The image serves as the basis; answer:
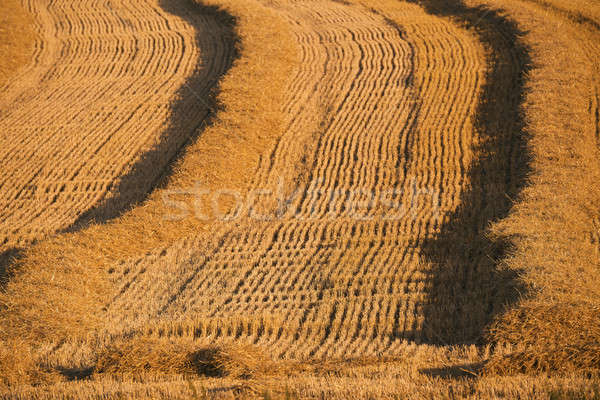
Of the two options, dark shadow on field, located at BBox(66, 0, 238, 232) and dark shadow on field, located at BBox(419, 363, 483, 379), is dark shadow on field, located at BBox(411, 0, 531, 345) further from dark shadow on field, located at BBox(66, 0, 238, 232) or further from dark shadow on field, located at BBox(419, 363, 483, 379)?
dark shadow on field, located at BBox(66, 0, 238, 232)

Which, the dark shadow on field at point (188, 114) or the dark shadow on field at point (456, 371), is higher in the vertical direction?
the dark shadow on field at point (456, 371)

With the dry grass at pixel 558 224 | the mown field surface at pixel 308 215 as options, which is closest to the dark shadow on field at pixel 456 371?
the mown field surface at pixel 308 215

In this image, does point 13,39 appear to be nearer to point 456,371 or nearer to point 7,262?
point 7,262

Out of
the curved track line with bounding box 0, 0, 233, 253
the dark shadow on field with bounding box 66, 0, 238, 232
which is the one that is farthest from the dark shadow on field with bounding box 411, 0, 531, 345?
the curved track line with bounding box 0, 0, 233, 253

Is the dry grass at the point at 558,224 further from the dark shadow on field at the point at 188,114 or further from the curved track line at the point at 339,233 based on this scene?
the dark shadow on field at the point at 188,114

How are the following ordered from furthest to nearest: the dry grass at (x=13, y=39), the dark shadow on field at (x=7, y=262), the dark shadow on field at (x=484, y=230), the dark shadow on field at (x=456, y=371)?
the dry grass at (x=13, y=39) < the dark shadow on field at (x=7, y=262) < the dark shadow on field at (x=484, y=230) < the dark shadow on field at (x=456, y=371)

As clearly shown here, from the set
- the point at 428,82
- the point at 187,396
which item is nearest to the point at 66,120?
the point at 428,82

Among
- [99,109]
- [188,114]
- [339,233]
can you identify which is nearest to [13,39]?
[99,109]
